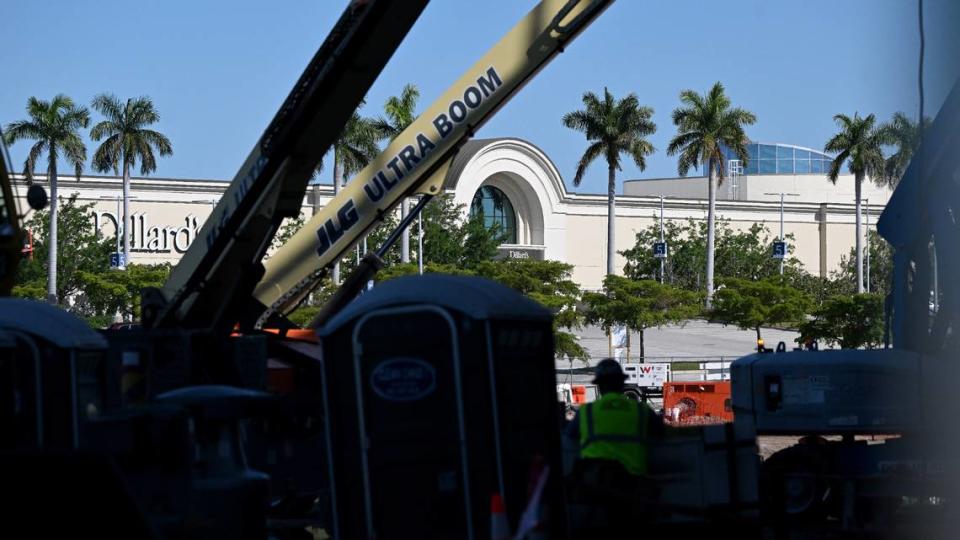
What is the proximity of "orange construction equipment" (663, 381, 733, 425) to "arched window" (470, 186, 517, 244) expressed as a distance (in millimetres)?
49625

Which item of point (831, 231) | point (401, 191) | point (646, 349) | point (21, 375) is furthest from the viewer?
point (831, 231)

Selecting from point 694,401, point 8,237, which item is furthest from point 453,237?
point 8,237

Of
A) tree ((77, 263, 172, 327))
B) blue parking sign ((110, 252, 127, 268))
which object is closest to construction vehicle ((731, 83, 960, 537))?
tree ((77, 263, 172, 327))

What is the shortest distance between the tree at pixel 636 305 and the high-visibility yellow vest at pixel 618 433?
5524cm

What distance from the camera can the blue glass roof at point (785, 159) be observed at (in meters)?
140

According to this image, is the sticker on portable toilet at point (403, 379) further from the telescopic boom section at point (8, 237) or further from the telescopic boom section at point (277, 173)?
the telescopic boom section at point (8, 237)

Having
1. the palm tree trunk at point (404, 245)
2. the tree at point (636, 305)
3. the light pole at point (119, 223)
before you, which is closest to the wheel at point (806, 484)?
the tree at point (636, 305)

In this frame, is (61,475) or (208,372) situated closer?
(61,475)

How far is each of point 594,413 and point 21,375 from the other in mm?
4283

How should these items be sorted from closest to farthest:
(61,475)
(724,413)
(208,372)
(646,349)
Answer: (61,475)
(208,372)
(724,413)
(646,349)

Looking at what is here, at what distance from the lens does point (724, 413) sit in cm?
3566

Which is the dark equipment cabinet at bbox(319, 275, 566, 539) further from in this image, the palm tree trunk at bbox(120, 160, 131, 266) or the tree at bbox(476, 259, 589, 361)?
the palm tree trunk at bbox(120, 160, 131, 266)

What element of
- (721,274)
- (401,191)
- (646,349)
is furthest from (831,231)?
→ (401,191)

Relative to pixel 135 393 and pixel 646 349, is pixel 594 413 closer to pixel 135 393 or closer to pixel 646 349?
pixel 135 393
